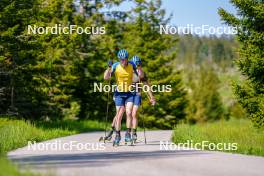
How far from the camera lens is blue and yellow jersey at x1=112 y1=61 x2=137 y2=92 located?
13.1 meters

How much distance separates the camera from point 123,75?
13086 mm

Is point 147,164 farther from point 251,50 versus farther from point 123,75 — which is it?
point 251,50

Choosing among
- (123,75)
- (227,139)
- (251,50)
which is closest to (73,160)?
(123,75)

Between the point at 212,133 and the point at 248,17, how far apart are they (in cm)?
540

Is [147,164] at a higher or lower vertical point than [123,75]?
lower

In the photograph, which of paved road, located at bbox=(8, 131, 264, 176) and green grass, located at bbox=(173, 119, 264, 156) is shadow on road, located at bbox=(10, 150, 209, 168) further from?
green grass, located at bbox=(173, 119, 264, 156)

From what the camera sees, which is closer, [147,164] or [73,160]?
[147,164]

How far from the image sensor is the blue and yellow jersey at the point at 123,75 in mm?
13078

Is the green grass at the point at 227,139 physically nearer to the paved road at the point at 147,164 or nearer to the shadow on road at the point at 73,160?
the paved road at the point at 147,164

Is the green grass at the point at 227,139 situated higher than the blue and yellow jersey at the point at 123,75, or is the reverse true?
the blue and yellow jersey at the point at 123,75

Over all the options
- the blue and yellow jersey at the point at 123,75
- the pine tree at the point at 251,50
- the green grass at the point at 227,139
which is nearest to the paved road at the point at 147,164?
the green grass at the point at 227,139

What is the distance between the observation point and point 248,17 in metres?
19.0

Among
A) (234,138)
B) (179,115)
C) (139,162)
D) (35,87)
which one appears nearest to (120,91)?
(234,138)

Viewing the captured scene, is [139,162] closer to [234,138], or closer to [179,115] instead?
[234,138]
